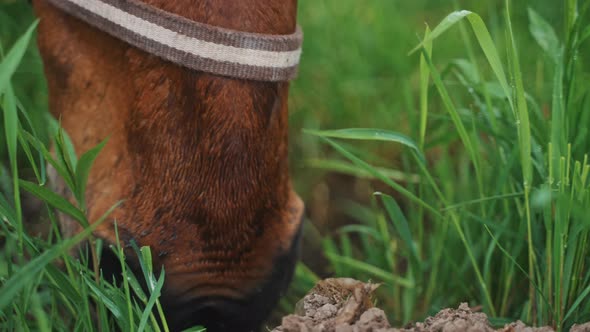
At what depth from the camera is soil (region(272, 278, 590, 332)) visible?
41.2 inches

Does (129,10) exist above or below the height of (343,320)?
above

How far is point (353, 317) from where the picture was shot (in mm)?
1076

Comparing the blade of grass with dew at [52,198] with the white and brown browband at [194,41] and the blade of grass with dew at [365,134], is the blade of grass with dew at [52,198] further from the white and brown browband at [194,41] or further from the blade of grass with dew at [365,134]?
the blade of grass with dew at [365,134]

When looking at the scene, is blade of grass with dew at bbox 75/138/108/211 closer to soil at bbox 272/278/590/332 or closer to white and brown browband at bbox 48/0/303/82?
white and brown browband at bbox 48/0/303/82

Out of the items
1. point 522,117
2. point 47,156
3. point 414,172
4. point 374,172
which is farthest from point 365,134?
point 414,172

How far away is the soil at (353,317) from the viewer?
1.05 meters

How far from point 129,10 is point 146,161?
22cm

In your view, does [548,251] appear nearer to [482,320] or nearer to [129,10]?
[482,320]

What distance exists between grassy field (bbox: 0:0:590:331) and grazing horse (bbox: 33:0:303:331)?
63 millimetres

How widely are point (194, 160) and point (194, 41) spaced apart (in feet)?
0.55

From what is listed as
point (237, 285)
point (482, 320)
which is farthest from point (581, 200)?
point (237, 285)

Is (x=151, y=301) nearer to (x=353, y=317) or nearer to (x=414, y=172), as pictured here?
(x=353, y=317)

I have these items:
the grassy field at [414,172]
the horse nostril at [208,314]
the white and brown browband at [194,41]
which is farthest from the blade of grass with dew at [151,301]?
the white and brown browband at [194,41]

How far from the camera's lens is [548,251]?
1.22m
